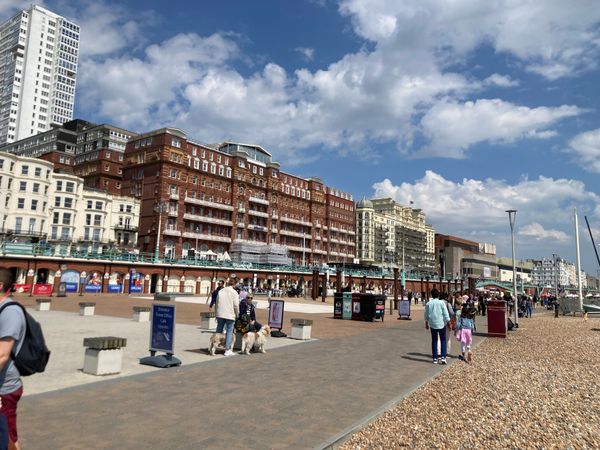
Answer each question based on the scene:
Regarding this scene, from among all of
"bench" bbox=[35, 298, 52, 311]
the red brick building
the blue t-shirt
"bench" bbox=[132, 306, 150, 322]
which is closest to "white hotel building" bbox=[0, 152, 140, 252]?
the red brick building

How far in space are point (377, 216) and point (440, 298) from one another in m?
124

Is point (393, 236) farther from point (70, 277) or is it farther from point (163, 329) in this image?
point (163, 329)

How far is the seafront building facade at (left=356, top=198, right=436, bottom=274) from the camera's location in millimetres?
130125

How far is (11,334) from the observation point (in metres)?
3.42

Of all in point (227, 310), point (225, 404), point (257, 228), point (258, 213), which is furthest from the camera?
point (258, 213)

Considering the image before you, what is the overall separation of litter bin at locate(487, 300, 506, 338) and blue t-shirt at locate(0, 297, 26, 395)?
18259 mm

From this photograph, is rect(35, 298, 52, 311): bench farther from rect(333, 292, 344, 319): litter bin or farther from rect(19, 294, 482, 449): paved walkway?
rect(19, 294, 482, 449): paved walkway

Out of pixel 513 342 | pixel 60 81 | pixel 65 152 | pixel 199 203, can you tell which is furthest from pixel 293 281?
pixel 60 81

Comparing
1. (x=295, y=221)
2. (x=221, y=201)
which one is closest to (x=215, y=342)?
(x=221, y=201)

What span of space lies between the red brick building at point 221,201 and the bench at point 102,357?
168ft

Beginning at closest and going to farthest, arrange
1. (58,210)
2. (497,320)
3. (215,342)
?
(215,342) → (497,320) → (58,210)

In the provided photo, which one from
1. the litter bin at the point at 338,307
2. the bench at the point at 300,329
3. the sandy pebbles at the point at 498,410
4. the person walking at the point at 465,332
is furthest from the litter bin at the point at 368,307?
the sandy pebbles at the point at 498,410

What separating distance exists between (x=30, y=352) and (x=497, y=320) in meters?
18.4

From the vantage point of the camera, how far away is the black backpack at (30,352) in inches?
139
